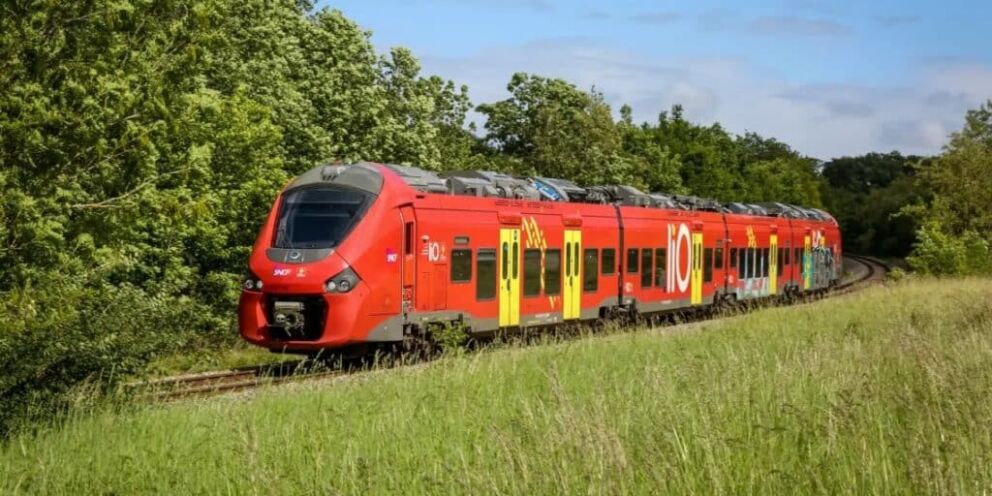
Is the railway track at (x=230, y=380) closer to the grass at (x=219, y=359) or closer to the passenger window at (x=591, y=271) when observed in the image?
the grass at (x=219, y=359)

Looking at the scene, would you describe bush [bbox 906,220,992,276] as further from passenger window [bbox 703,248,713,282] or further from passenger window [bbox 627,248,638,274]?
passenger window [bbox 627,248,638,274]

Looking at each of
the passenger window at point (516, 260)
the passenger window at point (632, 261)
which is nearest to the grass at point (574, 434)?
the passenger window at point (516, 260)

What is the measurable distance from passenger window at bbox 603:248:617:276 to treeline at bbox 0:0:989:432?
25.9 feet

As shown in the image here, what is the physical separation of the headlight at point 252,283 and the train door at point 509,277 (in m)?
4.75

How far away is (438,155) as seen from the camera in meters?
41.6

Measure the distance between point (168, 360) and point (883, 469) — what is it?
15358 millimetres

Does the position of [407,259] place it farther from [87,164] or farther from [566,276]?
[87,164]

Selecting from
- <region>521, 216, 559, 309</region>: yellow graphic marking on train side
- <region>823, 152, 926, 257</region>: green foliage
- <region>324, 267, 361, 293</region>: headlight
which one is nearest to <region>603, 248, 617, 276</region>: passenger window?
<region>521, 216, 559, 309</region>: yellow graphic marking on train side

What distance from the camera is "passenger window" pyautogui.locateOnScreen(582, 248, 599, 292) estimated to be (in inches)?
1015

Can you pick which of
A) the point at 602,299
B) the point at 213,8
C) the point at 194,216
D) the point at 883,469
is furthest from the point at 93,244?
the point at 602,299

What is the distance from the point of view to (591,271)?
2605cm

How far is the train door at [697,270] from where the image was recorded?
32.2 metres

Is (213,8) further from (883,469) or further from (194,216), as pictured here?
(883,469)

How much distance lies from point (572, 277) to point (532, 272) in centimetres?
194
